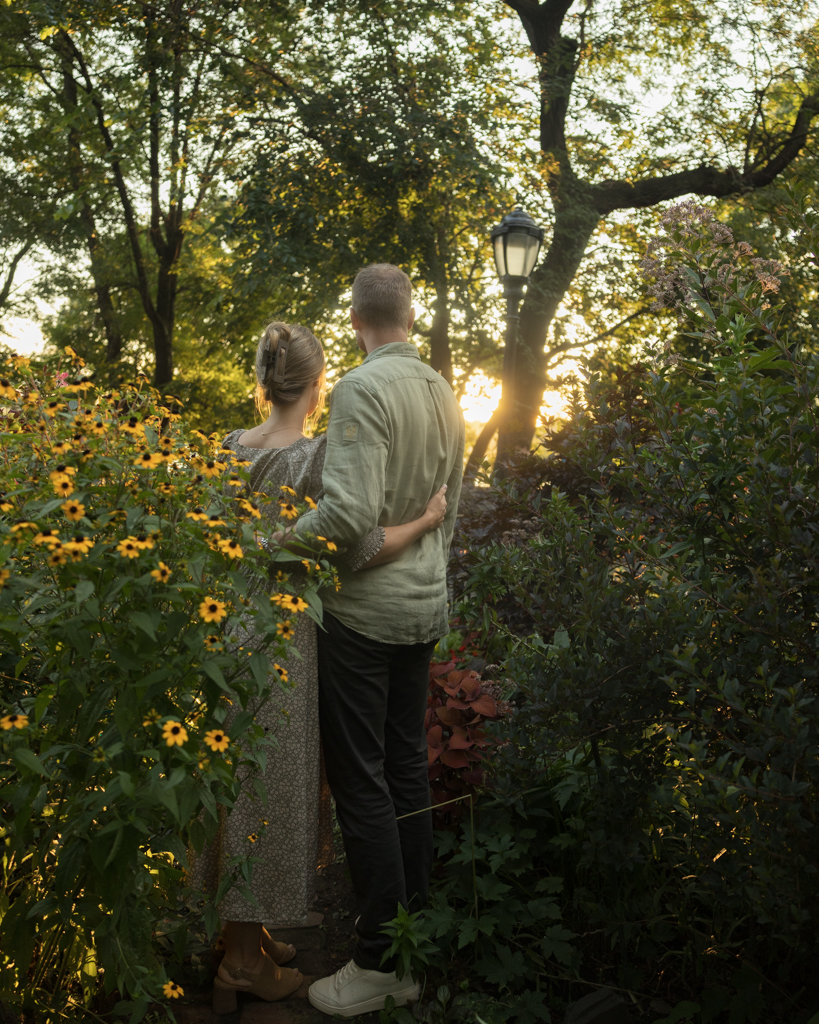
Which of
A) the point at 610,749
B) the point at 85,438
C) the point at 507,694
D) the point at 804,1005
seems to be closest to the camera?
the point at 85,438

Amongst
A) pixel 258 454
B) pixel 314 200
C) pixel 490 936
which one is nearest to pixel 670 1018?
pixel 490 936

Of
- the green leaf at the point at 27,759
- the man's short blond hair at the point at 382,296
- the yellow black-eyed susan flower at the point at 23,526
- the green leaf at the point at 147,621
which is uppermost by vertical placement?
the man's short blond hair at the point at 382,296

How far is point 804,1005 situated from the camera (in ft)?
6.30

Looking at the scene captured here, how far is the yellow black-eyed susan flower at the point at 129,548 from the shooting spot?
1429 millimetres

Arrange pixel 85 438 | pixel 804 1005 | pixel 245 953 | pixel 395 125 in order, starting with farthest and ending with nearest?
1. pixel 395 125
2. pixel 245 953
3. pixel 804 1005
4. pixel 85 438

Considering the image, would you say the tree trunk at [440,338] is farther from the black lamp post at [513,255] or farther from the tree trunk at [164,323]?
the black lamp post at [513,255]

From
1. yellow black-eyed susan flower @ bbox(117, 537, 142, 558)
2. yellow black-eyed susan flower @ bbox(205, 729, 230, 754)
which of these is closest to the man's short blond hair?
yellow black-eyed susan flower @ bbox(117, 537, 142, 558)

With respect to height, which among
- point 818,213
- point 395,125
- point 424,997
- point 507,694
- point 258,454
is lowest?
point 424,997

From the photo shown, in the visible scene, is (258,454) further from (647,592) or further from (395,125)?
(395,125)

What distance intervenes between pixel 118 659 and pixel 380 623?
94 centimetres

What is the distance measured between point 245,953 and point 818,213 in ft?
8.17

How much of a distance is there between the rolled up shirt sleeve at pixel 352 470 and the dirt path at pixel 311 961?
135cm

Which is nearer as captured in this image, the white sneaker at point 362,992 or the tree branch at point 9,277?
the white sneaker at point 362,992

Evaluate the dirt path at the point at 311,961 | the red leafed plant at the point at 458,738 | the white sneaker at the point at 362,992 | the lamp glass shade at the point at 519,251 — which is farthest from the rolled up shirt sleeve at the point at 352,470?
the lamp glass shade at the point at 519,251
